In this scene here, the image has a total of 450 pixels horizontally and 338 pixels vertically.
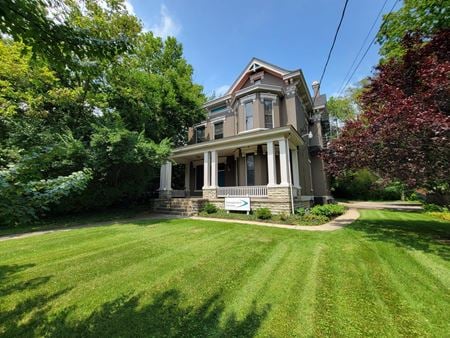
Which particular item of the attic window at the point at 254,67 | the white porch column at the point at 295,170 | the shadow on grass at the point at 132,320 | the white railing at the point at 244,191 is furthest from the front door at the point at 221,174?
the shadow on grass at the point at 132,320

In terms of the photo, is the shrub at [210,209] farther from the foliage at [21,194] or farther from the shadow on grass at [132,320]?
the foliage at [21,194]

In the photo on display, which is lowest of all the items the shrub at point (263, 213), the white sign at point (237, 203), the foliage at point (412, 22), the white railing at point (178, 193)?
the shrub at point (263, 213)

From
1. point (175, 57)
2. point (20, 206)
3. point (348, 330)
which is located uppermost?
point (175, 57)

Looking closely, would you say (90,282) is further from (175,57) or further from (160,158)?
(175,57)

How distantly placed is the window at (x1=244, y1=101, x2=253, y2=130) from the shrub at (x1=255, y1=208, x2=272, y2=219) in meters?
6.16

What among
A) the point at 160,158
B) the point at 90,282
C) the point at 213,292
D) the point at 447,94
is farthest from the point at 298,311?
the point at 160,158

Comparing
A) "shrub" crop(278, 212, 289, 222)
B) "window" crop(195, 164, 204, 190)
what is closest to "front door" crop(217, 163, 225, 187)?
"window" crop(195, 164, 204, 190)

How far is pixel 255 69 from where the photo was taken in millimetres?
15391

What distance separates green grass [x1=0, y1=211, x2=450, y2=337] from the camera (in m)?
2.56

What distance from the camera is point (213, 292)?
3.35 meters

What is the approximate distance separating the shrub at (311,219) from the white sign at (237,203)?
2743 millimetres

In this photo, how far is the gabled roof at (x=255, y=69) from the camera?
14.4m

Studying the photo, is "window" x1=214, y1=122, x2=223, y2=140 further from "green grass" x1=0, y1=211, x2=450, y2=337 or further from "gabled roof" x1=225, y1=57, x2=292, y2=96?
"green grass" x1=0, y1=211, x2=450, y2=337

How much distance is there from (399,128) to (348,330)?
5671mm
